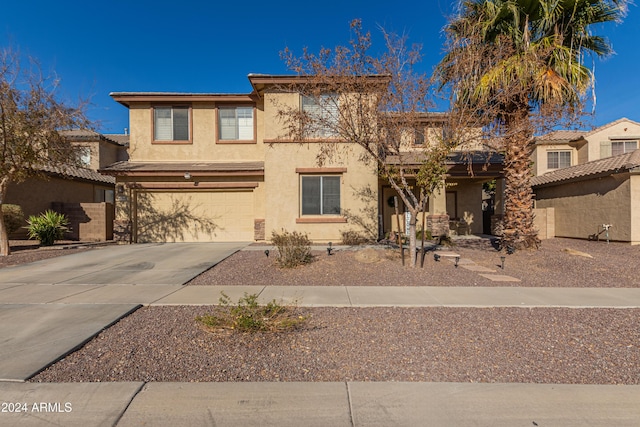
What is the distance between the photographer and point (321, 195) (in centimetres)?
1328

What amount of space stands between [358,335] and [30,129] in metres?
12.5

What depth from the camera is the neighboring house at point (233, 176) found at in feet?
43.2

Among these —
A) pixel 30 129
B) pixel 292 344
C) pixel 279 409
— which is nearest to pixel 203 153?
pixel 30 129

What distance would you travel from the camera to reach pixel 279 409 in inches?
113

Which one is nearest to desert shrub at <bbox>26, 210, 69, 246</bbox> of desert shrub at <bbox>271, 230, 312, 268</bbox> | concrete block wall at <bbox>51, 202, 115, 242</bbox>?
concrete block wall at <bbox>51, 202, 115, 242</bbox>

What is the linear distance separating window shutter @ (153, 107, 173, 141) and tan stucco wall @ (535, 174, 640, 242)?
19506 millimetres

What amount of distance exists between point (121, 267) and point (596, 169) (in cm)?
1920

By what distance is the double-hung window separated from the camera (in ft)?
43.5

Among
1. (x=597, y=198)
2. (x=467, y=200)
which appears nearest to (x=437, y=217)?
(x=467, y=200)

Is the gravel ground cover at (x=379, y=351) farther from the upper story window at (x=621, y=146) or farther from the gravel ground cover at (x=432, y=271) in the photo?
the upper story window at (x=621, y=146)

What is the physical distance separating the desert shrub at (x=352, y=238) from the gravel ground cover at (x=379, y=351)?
7.68 m

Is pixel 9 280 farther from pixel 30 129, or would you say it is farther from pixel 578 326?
pixel 578 326

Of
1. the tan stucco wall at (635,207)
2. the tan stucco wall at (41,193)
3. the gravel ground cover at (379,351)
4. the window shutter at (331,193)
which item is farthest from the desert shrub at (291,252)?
the tan stucco wall at (635,207)

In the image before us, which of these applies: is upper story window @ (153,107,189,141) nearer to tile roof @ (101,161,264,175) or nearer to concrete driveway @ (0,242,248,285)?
tile roof @ (101,161,264,175)
